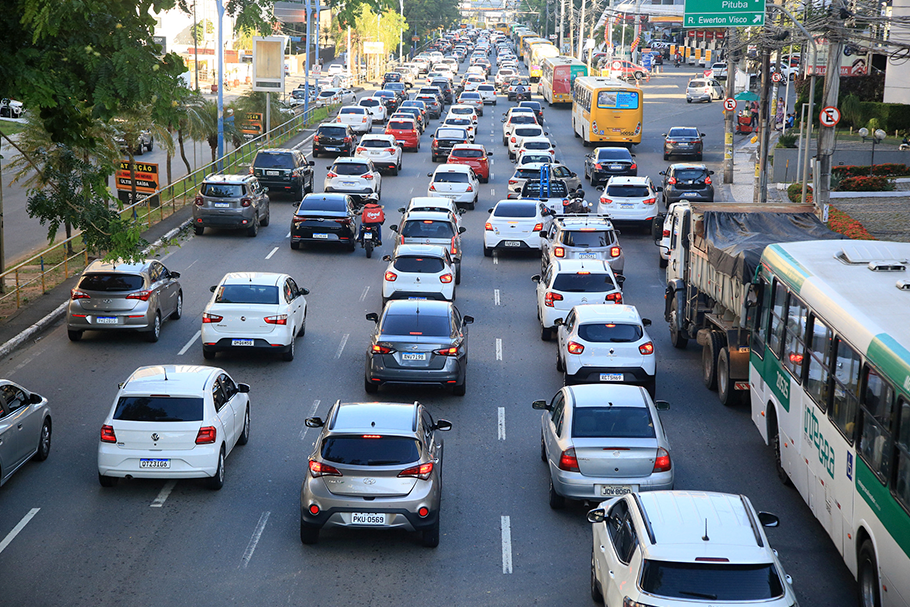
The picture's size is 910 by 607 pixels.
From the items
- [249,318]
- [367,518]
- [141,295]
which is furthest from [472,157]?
[367,518]

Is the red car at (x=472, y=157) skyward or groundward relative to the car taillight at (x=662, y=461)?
skyward

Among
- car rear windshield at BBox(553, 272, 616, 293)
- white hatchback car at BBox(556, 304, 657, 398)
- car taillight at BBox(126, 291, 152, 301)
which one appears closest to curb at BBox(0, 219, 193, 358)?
car taillight at BBox(126, 291, 152, 301)

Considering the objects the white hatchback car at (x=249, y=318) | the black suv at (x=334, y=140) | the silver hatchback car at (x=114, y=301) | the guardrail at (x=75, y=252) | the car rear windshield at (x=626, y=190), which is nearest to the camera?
the white hatchback car at (x=249, y=318)

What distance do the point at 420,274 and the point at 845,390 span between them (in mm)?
12365

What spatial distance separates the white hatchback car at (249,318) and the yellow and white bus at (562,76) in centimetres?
5726

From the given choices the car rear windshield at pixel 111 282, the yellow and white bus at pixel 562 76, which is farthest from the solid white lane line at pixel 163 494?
the yellow and white bus at pixel 562 76

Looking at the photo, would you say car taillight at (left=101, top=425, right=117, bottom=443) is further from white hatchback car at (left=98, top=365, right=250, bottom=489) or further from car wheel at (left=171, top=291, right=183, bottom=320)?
car wheel at (left=171, top=291, right=183, bottom=320)

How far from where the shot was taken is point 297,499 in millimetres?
13562

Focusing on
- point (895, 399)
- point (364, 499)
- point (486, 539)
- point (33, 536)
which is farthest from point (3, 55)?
point (895, 399)

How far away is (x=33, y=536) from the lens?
40.6 feet

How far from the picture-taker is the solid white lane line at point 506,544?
Answer: 1174 cm

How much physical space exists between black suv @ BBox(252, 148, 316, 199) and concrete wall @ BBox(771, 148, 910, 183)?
19.5m

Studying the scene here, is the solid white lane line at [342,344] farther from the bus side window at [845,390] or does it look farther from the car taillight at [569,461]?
the bus side window at [845,390]

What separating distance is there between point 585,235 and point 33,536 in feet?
51.2
